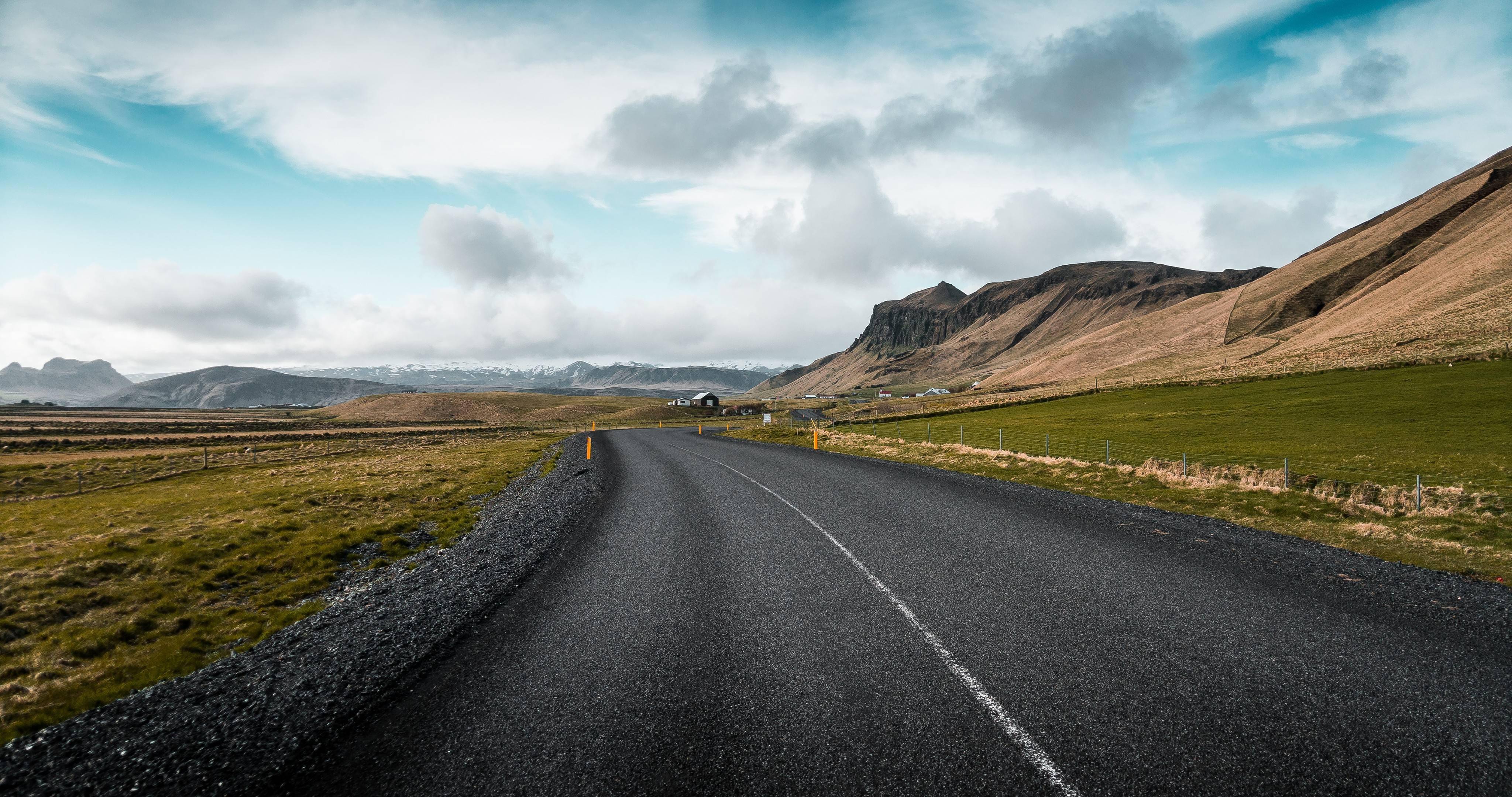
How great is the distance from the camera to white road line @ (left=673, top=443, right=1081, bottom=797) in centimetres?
432

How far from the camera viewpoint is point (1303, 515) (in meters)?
13.7

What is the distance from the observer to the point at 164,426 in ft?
329

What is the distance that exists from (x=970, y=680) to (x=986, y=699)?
375 mm

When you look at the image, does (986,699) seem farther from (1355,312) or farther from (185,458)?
(1355,312)

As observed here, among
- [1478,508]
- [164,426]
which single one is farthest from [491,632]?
[164,426]

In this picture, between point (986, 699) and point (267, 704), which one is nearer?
point (986, 699)

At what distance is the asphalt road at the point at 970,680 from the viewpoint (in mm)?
4488

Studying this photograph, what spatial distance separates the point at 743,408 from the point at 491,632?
126 m

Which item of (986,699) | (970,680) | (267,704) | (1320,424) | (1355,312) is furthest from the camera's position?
(1355,312)

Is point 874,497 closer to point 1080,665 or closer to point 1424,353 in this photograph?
point 1080,665

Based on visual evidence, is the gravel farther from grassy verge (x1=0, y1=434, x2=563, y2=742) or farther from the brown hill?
the brown hill

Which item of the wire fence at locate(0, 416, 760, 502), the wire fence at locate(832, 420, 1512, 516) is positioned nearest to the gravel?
the wire fence at locate(832, 420, 1512, 516)

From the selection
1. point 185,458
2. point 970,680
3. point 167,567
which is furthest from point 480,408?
point 970,680

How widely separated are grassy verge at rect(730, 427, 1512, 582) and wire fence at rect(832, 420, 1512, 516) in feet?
1.20
